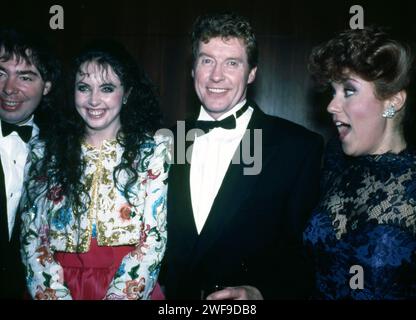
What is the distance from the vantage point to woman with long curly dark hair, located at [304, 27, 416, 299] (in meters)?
1.46

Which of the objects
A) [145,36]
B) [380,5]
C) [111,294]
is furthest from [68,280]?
[380,5]

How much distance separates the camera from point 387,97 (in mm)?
1596

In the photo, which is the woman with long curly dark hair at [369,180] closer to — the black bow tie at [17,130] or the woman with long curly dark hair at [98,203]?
the woman with long curly dark hair at [98,203]

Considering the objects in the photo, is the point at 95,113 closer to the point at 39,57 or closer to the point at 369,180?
the point at 39,57

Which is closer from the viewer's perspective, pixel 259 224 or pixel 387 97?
pixel 387 97

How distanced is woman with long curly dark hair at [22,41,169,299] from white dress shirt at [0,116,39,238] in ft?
0.48

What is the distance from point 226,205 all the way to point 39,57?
1279 millimetres

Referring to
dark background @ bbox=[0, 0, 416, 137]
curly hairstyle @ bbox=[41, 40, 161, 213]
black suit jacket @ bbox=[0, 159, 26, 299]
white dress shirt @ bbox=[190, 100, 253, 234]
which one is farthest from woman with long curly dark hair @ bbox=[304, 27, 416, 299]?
dark background @ bbox=[0, 0, 416, 137]

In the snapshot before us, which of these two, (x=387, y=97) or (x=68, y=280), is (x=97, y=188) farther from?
(x=387, y=97)

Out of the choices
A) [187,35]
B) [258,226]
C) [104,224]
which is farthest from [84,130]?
[187,35]

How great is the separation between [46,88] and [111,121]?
57cm

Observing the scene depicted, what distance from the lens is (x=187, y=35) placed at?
3.21 meters

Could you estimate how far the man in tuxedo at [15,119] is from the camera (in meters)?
1.89
